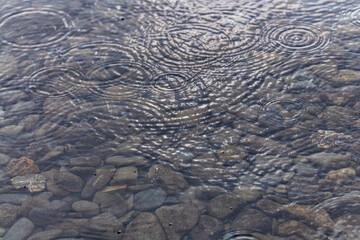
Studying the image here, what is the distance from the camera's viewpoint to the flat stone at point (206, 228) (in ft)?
10.2

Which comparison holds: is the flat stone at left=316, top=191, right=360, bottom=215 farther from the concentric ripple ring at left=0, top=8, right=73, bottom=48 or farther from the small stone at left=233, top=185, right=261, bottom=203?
the concentric ripple ring at left=0, top=8, right=73, bottom=48

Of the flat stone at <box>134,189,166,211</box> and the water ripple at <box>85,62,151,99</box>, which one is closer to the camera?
the flat stone at <box>134,189,166,211</box>

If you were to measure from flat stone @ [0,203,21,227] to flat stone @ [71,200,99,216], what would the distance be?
47 cm

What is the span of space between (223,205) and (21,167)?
6.20 feet

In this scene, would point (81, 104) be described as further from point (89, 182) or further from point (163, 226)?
point (163, 226)

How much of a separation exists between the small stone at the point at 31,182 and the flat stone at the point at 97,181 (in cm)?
40

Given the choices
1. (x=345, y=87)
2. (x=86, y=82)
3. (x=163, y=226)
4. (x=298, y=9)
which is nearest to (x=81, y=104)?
(x=86, y=82)

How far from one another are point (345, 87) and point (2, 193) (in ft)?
11.9

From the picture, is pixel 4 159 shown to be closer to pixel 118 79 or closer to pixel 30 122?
pixel 30 122

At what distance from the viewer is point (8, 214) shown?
3.31 m

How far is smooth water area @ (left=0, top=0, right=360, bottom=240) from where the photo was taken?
10.7ft

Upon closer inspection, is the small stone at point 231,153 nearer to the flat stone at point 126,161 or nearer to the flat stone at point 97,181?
the flat stone at point 126,161

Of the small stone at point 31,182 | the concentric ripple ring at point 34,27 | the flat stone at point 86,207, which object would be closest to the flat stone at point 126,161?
the flat stone at point 86,207

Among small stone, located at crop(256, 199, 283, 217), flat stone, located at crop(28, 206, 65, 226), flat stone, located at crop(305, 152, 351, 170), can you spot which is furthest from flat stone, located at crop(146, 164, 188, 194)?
flat stone, located at crop(305, 152, 351, 170)
